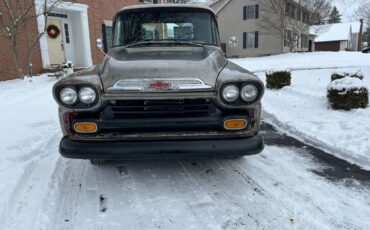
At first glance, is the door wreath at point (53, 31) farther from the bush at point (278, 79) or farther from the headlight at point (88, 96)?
the headlight at point (88, 96)

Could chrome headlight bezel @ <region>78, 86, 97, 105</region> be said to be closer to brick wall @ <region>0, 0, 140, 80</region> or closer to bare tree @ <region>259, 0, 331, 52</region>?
brick wall @ <region>0, 0, 140, 80</region>

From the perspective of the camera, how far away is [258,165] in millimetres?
3924

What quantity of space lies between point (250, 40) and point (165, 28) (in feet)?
102

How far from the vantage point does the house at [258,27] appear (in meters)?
31.7

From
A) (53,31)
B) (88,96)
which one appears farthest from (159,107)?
(53,31)

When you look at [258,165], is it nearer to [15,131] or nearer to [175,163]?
[175,163]

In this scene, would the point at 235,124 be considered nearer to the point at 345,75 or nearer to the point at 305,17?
the point at 345,75

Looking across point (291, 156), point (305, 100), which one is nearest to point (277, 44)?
point (305, 100)

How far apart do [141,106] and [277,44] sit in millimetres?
31508

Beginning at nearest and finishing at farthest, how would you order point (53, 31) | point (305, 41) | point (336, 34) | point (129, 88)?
point (129, 88), point (53, 31), point (305, 41), point (336, 34)

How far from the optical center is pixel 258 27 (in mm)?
33031

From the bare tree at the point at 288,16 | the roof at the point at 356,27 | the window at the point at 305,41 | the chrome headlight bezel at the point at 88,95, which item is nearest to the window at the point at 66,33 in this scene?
the chrome headlight bezel at the point at 88,95

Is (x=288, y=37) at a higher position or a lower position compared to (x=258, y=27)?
lower

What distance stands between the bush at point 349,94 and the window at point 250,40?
28.2m
